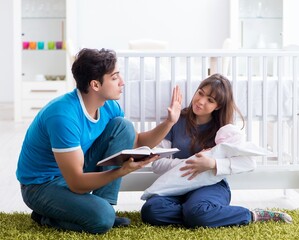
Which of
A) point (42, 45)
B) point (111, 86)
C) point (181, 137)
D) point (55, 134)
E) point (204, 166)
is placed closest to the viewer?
point (55, 134)

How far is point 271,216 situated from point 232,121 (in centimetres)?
41

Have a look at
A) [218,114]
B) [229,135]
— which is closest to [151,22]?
[218,114]

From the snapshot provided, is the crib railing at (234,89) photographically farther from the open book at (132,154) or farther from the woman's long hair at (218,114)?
the open book at (132,154)

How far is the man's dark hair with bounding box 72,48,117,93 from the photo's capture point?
2449 mm

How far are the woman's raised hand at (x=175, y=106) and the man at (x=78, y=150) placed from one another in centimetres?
16

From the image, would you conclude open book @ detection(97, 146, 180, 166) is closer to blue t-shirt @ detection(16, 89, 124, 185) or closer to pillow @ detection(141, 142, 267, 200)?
blue t-shirt @ detection(16, 89, 124, 185)

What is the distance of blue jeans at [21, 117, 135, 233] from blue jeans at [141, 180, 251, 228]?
0.16 meters

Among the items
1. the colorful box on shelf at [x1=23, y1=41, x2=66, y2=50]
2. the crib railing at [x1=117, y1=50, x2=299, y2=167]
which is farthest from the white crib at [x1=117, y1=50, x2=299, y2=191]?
the colorful box on shelf at [x1=23, y1=41, x2=66, y2=50]

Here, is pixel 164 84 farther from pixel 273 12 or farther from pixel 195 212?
pixel 273 12

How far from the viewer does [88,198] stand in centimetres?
244

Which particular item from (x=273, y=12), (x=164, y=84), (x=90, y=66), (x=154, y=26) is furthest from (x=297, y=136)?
(x=154, y=26)

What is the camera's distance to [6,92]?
7.88 meters

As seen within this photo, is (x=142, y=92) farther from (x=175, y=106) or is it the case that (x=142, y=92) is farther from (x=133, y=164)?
(x=133, y=164)

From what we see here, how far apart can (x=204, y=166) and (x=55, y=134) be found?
0.60m
